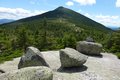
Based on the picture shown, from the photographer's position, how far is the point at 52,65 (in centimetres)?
3098

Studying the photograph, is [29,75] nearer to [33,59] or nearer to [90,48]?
[33,59]

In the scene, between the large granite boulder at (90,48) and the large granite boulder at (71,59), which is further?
the large granite boulder at (90,48)

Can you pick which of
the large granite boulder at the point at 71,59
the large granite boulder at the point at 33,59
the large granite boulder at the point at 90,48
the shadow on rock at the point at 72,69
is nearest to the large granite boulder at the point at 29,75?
the large granite boulder at the point at 33,59

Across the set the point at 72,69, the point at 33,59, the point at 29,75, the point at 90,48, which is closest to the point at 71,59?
the point at 72,69

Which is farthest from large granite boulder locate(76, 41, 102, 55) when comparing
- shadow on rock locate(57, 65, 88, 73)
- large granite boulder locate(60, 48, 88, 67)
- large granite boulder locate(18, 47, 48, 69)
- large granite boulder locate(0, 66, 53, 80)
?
large granite boulder locate(0, 66, 53, 80)

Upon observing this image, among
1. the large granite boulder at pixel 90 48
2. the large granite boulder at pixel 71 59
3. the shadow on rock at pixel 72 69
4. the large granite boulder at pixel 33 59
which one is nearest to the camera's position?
the large granite boulder at pixel 33 59

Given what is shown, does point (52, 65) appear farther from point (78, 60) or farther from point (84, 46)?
point (84, 46)

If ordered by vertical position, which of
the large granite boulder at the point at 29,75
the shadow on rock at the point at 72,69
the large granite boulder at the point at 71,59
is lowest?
the shadow on rock at the point at 72,69

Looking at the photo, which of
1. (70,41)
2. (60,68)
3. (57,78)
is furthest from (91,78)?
(70,41)

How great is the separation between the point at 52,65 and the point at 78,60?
16.4ft

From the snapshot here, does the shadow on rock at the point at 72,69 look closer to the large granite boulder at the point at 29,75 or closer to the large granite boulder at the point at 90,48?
the large granite boulder at the point at 29,75

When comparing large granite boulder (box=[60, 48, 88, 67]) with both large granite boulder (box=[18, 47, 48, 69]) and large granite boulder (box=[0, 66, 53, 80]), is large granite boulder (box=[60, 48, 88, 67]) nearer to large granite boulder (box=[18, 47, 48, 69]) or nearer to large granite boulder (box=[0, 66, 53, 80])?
large granite boulder (box=[18, 47, 48, 69])

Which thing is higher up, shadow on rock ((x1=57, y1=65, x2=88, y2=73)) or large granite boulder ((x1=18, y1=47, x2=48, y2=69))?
large granite boulder ((x1=18, y1=47, x2=48, y2=69))

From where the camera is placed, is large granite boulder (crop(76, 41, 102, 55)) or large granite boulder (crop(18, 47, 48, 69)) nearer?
large granite boulder (crop(18, 47, 48, 69))
